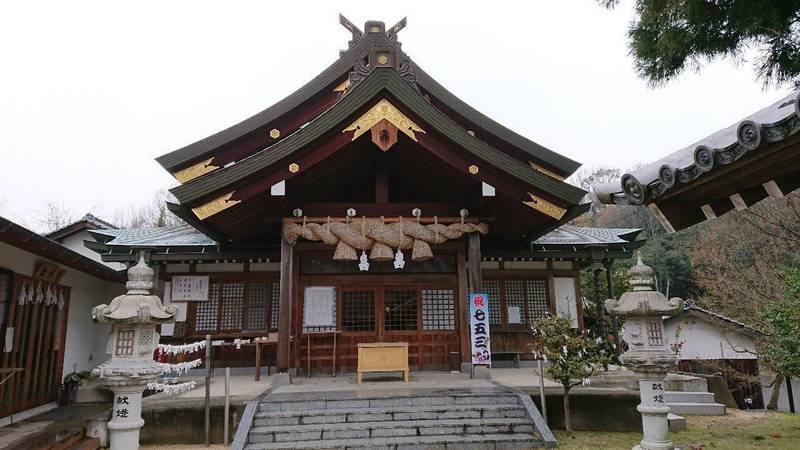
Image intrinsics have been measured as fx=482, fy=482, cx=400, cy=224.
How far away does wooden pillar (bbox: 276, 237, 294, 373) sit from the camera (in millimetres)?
9336

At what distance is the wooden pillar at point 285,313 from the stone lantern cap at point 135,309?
13.1ft

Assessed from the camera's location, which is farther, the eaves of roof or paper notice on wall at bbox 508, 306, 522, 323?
paper notice on wall at bbox 508, 306, 522, 323

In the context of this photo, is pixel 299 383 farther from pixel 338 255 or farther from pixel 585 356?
pixel 585 356

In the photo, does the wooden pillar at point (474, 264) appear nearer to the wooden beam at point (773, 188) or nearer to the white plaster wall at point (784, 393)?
the wooden beam at point (773, 188)

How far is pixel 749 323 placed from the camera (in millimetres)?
15930

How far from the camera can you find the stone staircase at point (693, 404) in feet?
33.7

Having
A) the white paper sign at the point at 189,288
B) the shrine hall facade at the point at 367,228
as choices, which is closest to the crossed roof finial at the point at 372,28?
the shrine hall facade at the point at 367,228

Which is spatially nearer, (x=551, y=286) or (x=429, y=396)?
(x=429, y=396)

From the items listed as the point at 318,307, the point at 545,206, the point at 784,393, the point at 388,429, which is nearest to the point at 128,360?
the point at 388,429

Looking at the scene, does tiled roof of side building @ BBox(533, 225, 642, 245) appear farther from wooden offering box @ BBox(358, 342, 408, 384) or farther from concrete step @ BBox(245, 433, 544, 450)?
concrete step @ BBox(245, 433, 544, 450)

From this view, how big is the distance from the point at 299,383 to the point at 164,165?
5943 millimetres

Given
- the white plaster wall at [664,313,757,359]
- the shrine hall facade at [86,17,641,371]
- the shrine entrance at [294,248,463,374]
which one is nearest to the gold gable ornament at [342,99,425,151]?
the shrine hall facade at [86,17,641,371]

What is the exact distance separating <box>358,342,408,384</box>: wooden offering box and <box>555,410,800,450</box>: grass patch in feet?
10.1

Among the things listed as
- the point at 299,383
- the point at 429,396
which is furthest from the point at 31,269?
the point at 429,396
